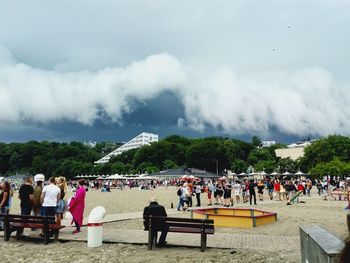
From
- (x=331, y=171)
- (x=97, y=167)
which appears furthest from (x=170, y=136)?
(x=331, y=171)

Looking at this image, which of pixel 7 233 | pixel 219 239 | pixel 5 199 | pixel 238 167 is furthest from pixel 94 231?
pixel 238 167

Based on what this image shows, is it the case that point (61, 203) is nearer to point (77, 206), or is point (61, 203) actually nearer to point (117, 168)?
point (77, 206)

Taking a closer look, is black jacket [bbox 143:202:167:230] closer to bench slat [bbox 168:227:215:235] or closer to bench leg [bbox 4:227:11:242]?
bench slat [bbox 168:227:215:235]

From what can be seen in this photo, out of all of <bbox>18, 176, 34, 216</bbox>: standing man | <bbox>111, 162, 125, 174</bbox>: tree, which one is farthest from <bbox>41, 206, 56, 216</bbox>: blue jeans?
<bbox>111, 162, 125, 174</bbox>: tree

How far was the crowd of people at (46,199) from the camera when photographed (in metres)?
12.3

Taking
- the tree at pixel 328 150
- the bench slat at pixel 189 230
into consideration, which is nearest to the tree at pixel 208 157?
the tree at pixel 328 150

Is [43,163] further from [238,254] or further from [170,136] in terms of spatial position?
[238,254]

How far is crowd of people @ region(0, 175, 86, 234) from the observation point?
12.3 metres

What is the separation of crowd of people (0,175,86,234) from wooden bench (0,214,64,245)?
0.70 m

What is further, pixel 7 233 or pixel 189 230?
pixel 7 233

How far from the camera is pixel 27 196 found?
13070mm

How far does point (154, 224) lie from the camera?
1076cm

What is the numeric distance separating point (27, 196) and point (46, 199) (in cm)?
111

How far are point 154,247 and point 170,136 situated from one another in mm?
157156
